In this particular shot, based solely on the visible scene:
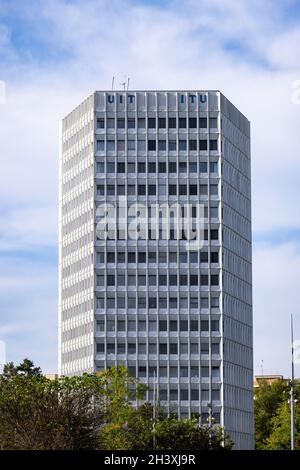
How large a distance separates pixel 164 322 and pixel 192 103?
29.2 meters

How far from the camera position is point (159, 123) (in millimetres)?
195500

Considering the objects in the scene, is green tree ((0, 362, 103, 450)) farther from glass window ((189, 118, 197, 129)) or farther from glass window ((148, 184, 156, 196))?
glass window ((189, 118, 197, 129))

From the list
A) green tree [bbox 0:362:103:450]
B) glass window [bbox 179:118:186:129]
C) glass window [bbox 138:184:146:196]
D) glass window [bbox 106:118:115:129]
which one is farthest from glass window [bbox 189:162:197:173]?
green tree [bbox 0:362:103:450]

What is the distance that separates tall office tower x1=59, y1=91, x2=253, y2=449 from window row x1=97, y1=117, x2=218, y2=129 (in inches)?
5.2

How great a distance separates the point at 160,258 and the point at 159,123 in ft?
59.6

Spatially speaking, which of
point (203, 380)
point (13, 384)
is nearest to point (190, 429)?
point (13, 384)

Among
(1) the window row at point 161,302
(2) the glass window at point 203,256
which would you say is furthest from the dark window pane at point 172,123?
(1) the window row at point 161,302

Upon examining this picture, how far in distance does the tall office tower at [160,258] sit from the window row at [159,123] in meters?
0.13

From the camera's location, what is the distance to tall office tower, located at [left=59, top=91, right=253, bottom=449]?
623 ft

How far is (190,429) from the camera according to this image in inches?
4348

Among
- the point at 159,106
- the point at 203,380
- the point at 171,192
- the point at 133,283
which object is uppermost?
the point at 159,106

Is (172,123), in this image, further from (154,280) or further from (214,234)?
(154,280)

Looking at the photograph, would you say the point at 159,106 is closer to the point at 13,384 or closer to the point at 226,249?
the point at 226,249

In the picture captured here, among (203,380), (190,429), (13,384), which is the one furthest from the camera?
(203,380)
